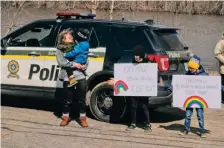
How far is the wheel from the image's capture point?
7809 mm

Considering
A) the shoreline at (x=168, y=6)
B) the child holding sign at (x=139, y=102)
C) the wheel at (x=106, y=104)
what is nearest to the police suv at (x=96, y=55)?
the wheel at (x=106, y=104)

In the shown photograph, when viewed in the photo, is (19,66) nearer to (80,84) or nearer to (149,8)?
(80,84)

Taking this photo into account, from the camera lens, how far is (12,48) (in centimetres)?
865

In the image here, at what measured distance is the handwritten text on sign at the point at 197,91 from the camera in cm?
720

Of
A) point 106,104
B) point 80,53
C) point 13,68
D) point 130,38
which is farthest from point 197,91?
point 13,68

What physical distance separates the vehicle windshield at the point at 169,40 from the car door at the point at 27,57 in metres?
2.02

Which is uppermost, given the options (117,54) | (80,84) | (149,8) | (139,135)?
(149,8)

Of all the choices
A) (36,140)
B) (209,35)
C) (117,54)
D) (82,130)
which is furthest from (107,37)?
(209,35)

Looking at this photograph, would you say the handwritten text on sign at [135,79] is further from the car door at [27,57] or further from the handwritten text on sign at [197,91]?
the car door at [27,57]

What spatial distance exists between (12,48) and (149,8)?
23.3 metres

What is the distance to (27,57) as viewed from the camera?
851 cm

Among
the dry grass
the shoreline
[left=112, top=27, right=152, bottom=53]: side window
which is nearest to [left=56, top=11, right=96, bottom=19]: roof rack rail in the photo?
[left=112, top=27, right=152, bottom=53]: side window

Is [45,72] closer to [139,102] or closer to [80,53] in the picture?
Answer: [80,53]

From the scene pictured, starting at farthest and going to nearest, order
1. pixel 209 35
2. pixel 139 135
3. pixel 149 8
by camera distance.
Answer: pixel 149 8, pixel 209 35, pixel 139 135
